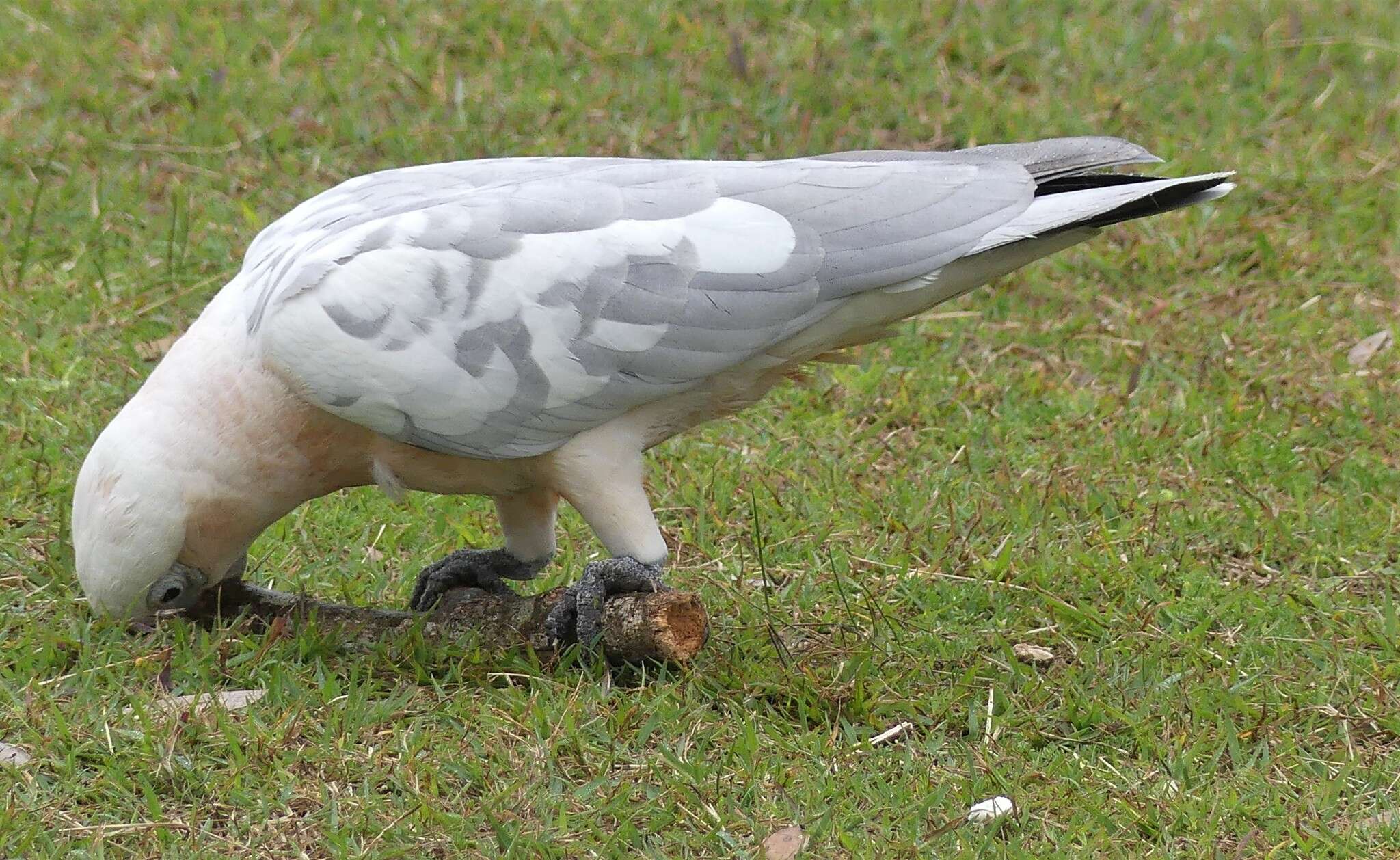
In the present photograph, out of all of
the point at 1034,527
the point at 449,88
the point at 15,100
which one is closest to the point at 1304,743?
the point at 1034,527

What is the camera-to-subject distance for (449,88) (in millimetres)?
5742

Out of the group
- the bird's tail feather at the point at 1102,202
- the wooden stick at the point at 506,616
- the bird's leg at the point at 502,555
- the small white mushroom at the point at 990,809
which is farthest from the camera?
the bird's leg at the point at 502,555

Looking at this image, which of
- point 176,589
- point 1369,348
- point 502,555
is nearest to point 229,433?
point 176,589

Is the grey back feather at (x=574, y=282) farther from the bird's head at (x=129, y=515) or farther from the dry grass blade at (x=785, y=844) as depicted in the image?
the dry grass blade at (x=785, y=844)

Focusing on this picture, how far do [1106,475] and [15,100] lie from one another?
13.0 feet

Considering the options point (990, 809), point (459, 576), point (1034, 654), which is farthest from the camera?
point (459, 576)

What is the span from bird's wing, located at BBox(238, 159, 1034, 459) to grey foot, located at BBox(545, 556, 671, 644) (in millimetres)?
284

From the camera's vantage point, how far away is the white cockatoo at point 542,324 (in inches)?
118

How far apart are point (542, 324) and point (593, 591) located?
549 mm

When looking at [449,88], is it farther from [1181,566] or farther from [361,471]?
[1181,566]

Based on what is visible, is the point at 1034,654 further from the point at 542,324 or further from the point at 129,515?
the point at 129,515

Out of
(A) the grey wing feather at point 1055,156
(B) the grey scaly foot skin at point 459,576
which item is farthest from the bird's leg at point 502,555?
(A) the grey wing feather at point 1055,156

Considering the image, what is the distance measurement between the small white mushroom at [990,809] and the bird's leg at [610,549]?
74 centimetres

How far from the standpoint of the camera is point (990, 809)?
111 inches
